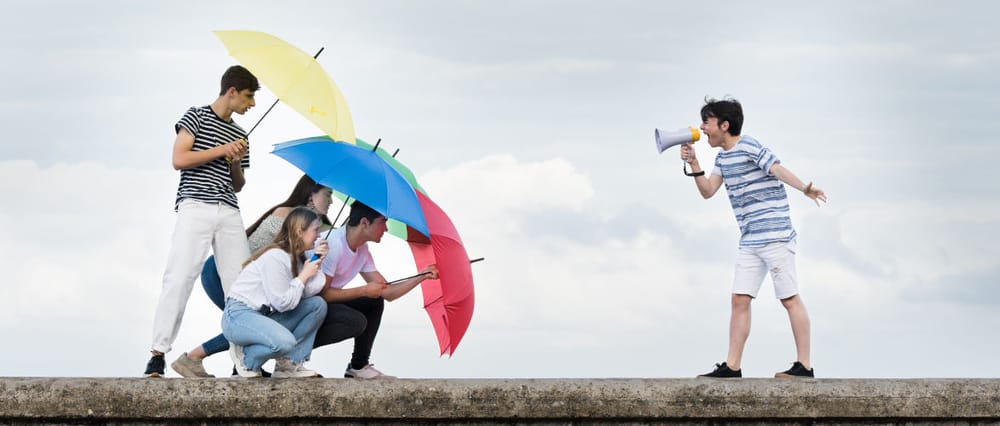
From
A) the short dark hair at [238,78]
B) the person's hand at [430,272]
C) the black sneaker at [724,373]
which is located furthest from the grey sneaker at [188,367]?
the black sneaker at [724,373]

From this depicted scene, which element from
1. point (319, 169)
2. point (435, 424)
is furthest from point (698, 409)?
point (319, 169)

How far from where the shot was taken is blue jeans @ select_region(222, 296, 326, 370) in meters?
6.84

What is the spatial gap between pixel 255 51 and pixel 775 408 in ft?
12.1

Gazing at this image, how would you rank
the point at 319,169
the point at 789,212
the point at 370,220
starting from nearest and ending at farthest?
the point at 319,169 < the point at 370,220 < the point at 789,212

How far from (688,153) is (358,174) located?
2.30 metres

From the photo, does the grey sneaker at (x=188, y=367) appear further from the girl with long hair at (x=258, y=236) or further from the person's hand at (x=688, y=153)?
the person's hand at (x=688, y=153)

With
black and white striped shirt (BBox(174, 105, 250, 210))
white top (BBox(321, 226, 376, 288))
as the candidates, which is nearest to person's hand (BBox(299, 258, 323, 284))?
white top (BBox(321, 226, 376, 288))

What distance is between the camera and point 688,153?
7879mm

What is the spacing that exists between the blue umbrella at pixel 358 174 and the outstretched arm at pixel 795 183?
2.28 meters

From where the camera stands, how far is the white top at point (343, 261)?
285 inches

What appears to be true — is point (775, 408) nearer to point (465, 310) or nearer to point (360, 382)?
point (465, 310)

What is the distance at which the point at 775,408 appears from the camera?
711 centimetres

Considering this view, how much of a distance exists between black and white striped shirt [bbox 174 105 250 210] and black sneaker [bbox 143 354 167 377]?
917 millimetres

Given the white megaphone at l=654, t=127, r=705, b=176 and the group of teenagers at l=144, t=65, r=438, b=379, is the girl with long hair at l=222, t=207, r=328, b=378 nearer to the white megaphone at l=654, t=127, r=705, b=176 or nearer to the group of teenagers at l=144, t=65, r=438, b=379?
the group of teenagers at l=144, t=65, r=438, b=379
